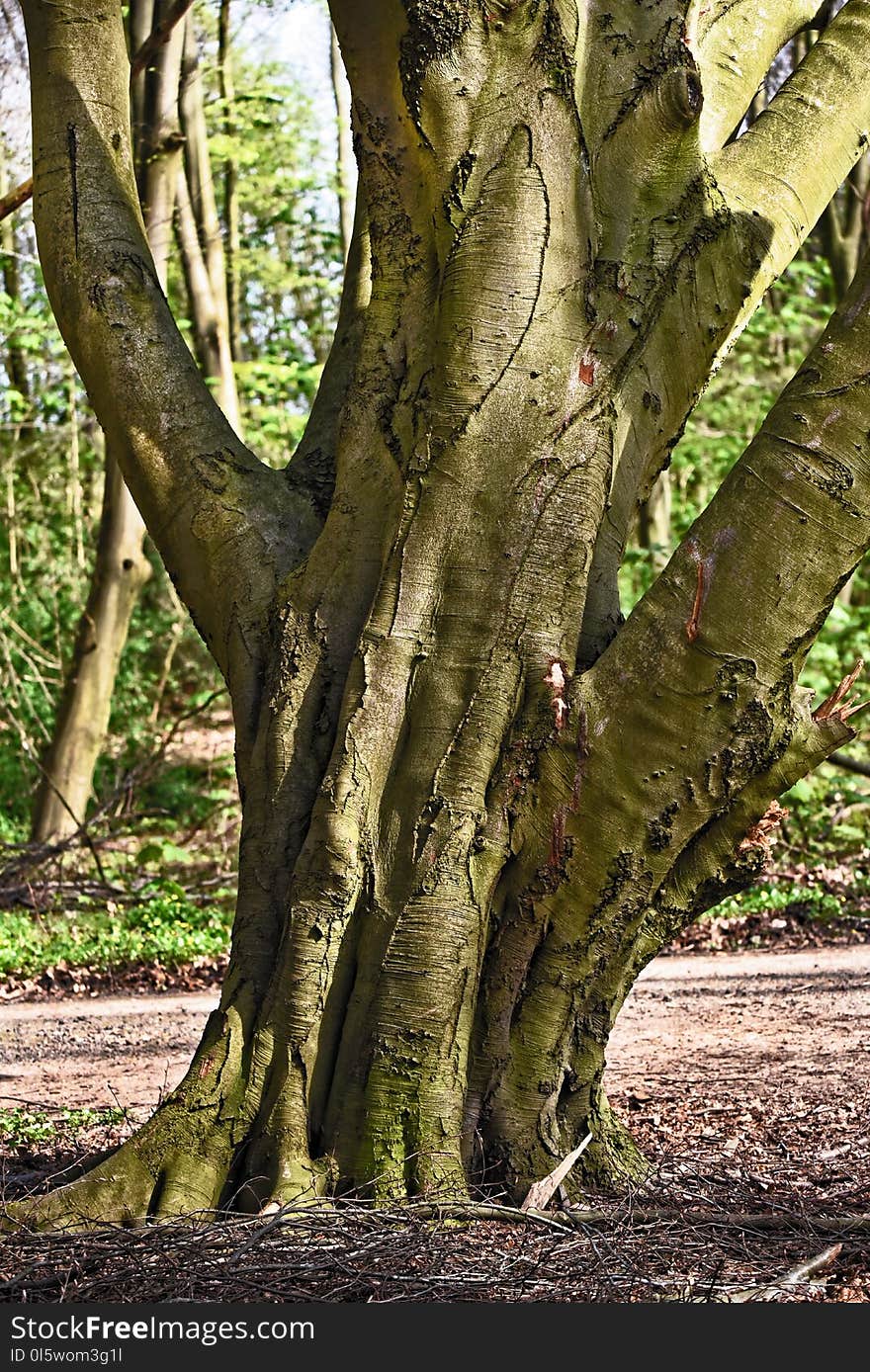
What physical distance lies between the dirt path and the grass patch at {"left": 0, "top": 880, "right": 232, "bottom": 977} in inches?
26.8

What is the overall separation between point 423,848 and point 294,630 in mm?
715

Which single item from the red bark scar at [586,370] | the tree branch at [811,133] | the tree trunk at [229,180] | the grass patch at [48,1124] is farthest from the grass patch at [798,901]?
the tree trunk at [229,180]

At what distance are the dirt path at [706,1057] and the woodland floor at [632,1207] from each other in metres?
0.01

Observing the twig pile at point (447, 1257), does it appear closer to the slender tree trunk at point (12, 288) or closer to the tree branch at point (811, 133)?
the tree branch at point (811, 133)

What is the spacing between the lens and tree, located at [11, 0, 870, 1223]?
303 centimetres

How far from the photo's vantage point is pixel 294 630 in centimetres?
345

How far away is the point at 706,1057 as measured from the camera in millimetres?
5254

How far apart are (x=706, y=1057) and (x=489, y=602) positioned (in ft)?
9.23

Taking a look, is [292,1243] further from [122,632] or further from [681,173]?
[122,632]

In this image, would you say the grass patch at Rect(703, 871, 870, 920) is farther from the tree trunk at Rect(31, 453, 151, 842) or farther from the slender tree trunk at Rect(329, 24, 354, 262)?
the slender tree trunk at Rect(329, 24, 354, 262)

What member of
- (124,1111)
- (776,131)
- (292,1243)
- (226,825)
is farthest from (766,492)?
(226,825)

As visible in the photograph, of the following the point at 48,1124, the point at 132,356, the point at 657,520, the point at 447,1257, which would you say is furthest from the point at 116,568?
the point at 447,1257

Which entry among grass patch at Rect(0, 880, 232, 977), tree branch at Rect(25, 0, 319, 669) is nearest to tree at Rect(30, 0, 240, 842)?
grass patch at Rect(0, 880, 232, 977)

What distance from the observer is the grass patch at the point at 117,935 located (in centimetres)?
788
